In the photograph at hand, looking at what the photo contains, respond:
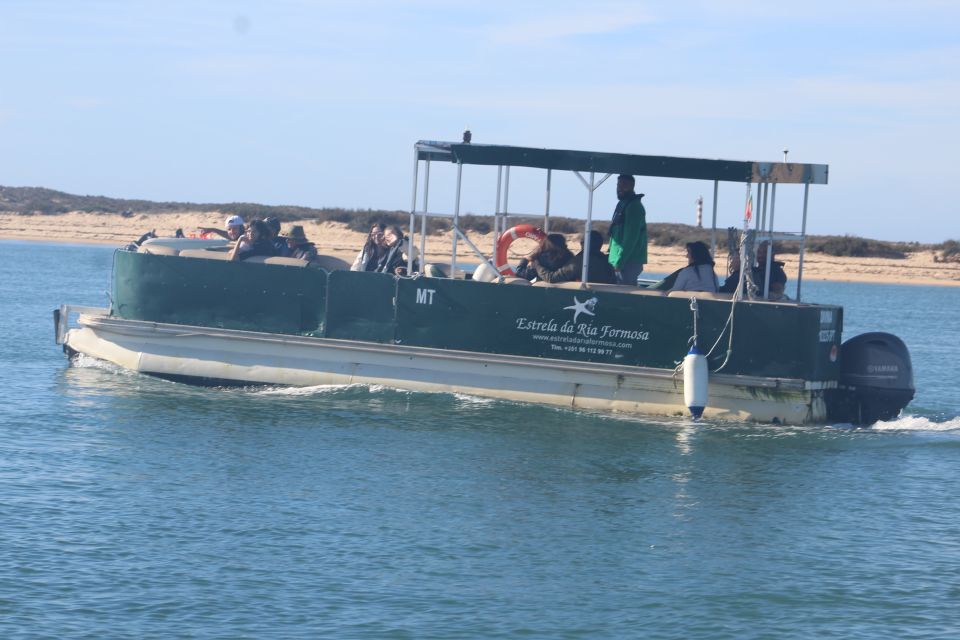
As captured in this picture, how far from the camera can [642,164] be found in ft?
41.1

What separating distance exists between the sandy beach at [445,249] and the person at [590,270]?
79.1ft

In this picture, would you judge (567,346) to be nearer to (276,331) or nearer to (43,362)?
(276,331)

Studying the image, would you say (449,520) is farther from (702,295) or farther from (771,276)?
(771,276)

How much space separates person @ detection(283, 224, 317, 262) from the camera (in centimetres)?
1423

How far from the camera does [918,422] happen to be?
13.1m

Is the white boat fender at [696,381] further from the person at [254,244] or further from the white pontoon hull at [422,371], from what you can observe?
the person at [254,244]

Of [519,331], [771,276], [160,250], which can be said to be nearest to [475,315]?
[519,331]

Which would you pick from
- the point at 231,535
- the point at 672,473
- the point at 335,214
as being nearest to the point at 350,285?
the point at 672,473

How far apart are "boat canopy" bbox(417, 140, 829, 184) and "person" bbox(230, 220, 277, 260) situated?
2.44 meters

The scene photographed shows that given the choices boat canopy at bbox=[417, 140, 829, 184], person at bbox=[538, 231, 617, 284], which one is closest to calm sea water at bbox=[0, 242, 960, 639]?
person at bbox=[538, 231, 617, 284]

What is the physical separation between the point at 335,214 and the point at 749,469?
47.2 m

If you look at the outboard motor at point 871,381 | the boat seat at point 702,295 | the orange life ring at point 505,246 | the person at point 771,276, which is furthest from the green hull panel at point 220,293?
the outboard motor at point 871,381

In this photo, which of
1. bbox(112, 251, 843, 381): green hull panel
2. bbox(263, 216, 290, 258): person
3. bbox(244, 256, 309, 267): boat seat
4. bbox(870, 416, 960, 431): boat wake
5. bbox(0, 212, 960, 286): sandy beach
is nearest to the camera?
bbox(112, 251, 843, 381): green hull panel

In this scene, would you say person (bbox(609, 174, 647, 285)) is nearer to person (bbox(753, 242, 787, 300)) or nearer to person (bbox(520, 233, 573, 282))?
person (bbox(520, 233, 573, 282))
